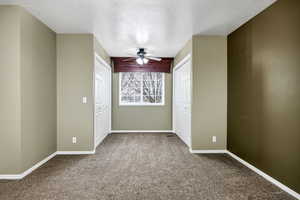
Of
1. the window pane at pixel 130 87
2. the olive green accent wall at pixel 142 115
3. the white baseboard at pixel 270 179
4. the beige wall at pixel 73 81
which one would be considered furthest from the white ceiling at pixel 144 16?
the white baseboard at pixel 270 179

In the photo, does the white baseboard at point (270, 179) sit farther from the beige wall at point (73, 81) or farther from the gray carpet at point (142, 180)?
the beige wall at point (73, 81)

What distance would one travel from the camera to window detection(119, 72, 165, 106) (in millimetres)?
6363

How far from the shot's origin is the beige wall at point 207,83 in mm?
3955

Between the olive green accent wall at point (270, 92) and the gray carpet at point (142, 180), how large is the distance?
37 centimetres

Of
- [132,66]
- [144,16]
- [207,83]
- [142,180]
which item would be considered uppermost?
[144,16]

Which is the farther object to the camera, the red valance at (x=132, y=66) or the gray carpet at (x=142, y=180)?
the red valance at (x=132, y=66)

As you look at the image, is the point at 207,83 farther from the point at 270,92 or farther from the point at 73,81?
the point at 73,81

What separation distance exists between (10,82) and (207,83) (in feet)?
11.7

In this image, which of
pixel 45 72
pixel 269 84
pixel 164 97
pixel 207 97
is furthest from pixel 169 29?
pixel 164 97

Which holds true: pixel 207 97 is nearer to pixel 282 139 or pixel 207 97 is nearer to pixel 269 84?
pixel 269 84

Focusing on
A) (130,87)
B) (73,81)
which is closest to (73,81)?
(73,81)

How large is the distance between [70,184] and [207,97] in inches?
120

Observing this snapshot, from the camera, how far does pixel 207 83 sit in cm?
396

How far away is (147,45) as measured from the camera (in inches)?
184
